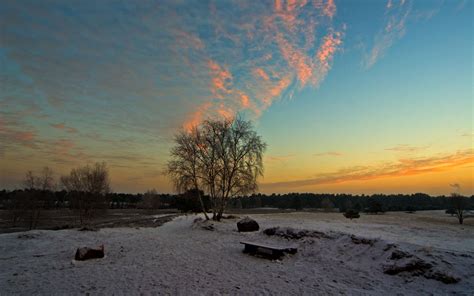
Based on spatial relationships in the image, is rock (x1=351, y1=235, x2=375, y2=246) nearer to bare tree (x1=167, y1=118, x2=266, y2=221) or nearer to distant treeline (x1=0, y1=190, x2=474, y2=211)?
bare tree (x1=167, y1=118, x2=266, y2=221)

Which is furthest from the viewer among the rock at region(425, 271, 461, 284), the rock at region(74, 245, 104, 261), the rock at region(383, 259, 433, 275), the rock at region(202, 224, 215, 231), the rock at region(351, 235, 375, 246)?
the rock at region(202, 224, 215, 231)

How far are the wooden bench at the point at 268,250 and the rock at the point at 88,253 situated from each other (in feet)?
20.6

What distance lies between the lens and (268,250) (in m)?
12.0

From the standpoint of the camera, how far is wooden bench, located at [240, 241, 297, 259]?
37.6 feet

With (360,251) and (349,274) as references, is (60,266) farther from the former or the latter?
(360,251)

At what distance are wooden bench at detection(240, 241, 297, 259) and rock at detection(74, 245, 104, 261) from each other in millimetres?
6286

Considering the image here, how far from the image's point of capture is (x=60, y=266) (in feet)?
33.0

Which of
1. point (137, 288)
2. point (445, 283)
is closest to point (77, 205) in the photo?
point (137, 288)

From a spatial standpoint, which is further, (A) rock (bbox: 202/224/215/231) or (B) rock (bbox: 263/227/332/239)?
(A) rock (bbox: 202/224/215/231)

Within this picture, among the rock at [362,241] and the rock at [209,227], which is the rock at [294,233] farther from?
the rock at [209,227]

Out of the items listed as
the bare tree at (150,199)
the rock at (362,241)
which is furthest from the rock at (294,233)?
the bare tree at (150,199)

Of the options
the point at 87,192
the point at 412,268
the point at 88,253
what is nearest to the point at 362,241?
the point at 412,268

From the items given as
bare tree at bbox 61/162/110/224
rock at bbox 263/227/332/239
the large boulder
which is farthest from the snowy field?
bare tree at bbox 61/162/110/224

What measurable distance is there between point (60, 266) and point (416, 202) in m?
138
